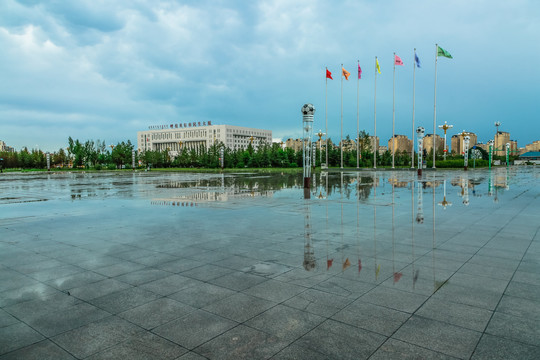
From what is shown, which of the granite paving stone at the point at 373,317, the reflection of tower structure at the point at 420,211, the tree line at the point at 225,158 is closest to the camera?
the granite paving stone at the point at 373,317

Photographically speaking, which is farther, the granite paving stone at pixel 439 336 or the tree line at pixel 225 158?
the tree line at pixel 225 158

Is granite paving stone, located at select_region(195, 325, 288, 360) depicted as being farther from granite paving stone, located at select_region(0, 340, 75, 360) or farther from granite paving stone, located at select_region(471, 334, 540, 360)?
granite paving stone, located at select_region(471, 334, 540, 360)

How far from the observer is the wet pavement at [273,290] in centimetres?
319

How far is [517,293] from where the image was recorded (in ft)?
14.0

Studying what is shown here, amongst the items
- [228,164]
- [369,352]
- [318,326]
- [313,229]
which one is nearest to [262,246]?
[313,229]

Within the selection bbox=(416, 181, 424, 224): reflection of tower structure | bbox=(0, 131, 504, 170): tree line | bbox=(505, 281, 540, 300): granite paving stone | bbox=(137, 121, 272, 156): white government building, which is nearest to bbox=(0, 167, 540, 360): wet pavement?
bbox=(505, 281, 540, 300): granite paving stone

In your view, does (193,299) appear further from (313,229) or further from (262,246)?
(313,229)

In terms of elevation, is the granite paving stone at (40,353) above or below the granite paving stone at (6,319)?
below

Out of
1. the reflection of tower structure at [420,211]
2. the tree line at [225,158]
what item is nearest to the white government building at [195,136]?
the tree line at [225,158]

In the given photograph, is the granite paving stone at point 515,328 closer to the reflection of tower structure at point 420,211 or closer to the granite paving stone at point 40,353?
the granite paving stone at point 40,353

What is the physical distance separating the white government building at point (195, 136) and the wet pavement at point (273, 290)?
151 meters

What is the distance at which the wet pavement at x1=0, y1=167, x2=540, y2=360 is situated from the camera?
126 inches

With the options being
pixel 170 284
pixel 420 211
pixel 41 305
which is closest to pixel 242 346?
pixel 170 284

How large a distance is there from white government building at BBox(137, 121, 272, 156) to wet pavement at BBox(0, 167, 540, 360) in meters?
151
